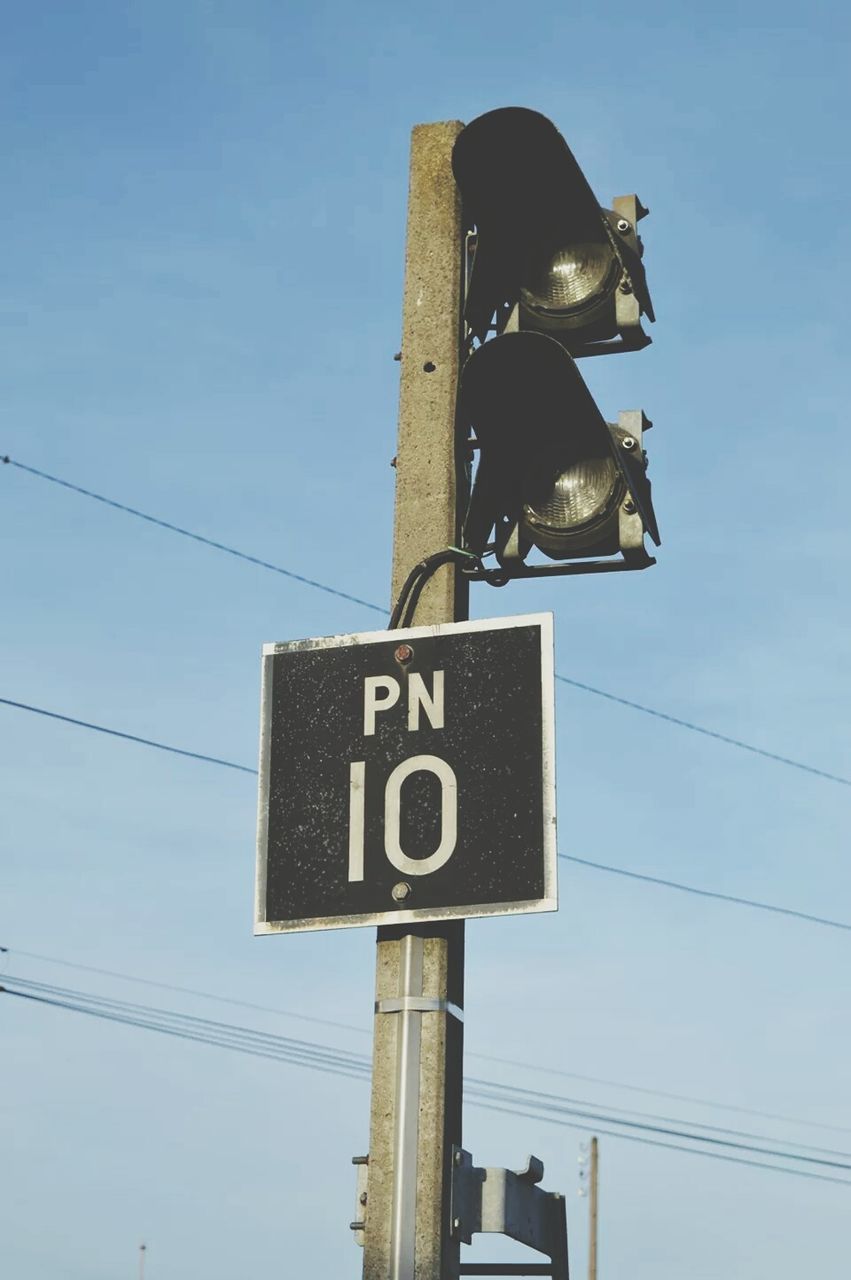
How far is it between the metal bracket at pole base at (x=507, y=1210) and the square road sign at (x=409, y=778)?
2.16 ft

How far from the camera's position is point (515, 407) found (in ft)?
18.4

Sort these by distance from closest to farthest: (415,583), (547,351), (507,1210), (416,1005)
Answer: (507,1210) < (416,1005) < (547,351) < (415,583)

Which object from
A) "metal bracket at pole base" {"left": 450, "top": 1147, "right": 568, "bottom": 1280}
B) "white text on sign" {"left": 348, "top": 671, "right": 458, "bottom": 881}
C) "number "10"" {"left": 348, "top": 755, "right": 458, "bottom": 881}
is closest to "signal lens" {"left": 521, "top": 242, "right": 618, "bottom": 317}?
"white text on sign" {"left": 348, "top": 671, "right": 458, "bottom": 881}

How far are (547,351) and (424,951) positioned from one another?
5.62 feet

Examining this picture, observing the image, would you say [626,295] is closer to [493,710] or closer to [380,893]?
[493,710]

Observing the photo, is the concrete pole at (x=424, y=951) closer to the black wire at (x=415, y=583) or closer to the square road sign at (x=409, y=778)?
the black wire at (x=415, y=583)

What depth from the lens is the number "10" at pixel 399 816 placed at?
5.04 m

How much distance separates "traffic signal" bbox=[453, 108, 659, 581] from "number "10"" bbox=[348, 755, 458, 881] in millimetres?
854

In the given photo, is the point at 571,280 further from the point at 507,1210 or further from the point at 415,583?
the point at 507,1210

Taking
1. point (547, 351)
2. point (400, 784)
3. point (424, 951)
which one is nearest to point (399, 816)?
point (400, 784)

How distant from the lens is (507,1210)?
4762 millimetres

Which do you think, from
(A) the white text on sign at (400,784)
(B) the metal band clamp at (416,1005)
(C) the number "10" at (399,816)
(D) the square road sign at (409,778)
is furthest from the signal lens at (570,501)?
(B) the metal band clamp at (416,1005)

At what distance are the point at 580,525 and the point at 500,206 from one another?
3.73 ft

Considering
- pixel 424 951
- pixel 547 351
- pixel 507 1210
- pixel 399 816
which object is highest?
pixel 547 351
